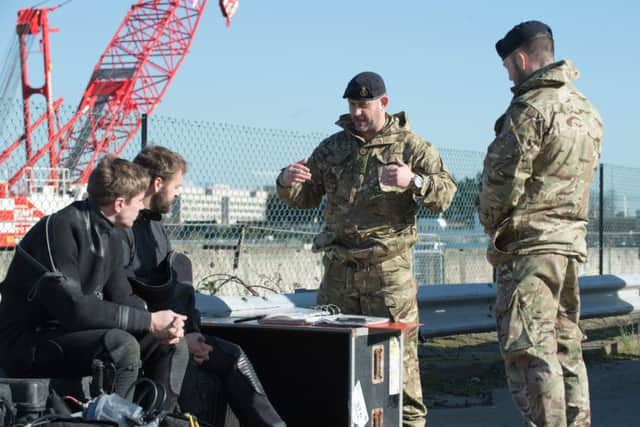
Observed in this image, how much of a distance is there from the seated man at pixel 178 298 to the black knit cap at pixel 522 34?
1.65m

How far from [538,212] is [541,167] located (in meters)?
0.21

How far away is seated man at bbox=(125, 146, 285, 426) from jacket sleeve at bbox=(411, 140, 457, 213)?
120 centimetres

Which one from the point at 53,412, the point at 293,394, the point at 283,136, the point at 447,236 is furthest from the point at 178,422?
the point at 447,236

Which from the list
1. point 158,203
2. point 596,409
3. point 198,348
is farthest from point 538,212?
point 596,409

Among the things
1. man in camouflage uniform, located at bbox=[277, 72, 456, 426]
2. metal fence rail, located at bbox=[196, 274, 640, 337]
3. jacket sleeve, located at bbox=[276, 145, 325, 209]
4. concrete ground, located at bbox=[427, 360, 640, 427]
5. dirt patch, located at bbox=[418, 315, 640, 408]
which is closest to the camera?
man in camouflage uniform, located at bbox=[277, 72, 456, 426]

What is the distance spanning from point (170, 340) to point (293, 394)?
929 mm

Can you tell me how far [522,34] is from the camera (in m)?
5.16

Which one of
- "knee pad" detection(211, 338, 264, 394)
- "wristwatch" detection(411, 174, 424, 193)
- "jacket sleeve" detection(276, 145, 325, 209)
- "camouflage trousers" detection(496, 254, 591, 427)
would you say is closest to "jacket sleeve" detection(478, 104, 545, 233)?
"camouflage trousers" detection(496, 254, 591, 427)

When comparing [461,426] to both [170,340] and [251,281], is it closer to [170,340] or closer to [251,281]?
[170,340]

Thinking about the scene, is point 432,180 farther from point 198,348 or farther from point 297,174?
point 198,348

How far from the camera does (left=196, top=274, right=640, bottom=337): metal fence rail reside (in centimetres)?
628

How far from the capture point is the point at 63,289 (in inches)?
177

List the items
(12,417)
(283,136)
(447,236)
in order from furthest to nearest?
(447,236) < (283,136) < (12,417)

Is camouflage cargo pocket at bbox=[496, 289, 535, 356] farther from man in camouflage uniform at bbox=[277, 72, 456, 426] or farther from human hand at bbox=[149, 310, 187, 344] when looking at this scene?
human hand at bbox=[149, 310, 187, 344]
